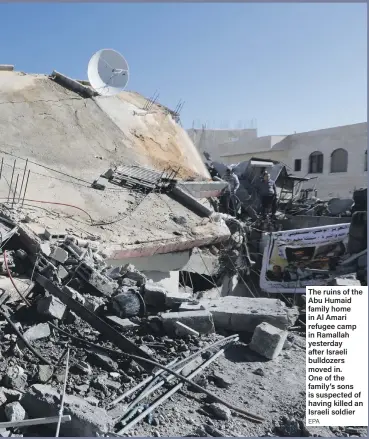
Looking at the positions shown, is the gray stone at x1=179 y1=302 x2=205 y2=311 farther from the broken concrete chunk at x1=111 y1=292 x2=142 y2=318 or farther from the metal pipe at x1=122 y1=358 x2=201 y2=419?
the metal pipe at x1=122 y1=358 x2=201 y2=419

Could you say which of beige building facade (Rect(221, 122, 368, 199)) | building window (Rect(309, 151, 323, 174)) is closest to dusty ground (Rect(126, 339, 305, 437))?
beige building facade (Rect(221, 122, 368, 199))

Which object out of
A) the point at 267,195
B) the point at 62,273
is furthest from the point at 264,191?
the point at 62,273

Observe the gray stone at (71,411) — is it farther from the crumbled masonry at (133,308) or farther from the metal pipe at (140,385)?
the metal pipe at (140,385)

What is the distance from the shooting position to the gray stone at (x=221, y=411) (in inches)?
158

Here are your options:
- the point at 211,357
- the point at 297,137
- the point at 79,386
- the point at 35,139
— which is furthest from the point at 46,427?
the point at 297,137

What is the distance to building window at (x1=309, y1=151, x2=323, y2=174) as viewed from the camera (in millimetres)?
30656

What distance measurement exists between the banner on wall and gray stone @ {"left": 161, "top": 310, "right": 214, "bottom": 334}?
4.41 metres

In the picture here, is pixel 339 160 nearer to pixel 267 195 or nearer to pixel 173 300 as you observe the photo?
pixel 267 195

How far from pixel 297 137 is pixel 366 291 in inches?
1141

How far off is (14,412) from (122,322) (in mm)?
1975

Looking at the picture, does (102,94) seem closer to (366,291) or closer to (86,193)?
(86,193)

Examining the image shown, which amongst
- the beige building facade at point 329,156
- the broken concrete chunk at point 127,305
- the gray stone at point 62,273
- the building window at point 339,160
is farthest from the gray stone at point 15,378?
the building window at point 339,160

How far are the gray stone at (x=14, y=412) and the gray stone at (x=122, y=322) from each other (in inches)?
72.1

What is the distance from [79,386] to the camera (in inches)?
165
